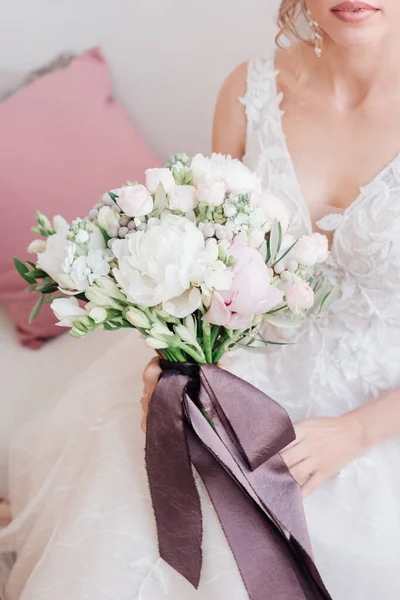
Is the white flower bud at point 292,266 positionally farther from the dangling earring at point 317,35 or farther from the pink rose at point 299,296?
A: the dangling earring at point 317,35

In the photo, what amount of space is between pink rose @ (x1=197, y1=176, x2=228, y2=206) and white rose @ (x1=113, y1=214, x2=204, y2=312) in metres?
0.05

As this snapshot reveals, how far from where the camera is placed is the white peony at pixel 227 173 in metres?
0.89

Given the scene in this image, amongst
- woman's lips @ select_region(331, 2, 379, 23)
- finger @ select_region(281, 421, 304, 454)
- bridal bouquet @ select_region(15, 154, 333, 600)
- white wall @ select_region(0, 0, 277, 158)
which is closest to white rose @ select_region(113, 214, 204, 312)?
bridal bouquet @ select_region(15, 154, 333, 600)

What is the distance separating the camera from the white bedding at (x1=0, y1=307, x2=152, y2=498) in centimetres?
141

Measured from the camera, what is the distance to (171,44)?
5.96ft

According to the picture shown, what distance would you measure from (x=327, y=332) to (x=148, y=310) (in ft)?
1.46

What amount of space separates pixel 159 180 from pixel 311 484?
491mm

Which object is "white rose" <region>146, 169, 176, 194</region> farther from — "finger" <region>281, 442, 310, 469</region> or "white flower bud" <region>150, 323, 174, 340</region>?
"finger" <region>281, 442, 310, 469</region>

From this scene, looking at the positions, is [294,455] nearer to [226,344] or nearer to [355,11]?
[226,344]

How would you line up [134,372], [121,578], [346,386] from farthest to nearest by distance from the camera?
[134,372]
[346,386]
[121,578]

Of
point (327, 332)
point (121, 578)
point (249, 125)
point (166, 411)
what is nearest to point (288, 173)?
point (249, 125)

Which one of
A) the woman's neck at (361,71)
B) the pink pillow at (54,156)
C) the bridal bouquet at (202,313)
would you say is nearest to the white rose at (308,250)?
the bridal bouquet at (202,313)

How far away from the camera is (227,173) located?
0.91 meters

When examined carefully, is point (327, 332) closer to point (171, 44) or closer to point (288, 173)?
point (288, 173)
